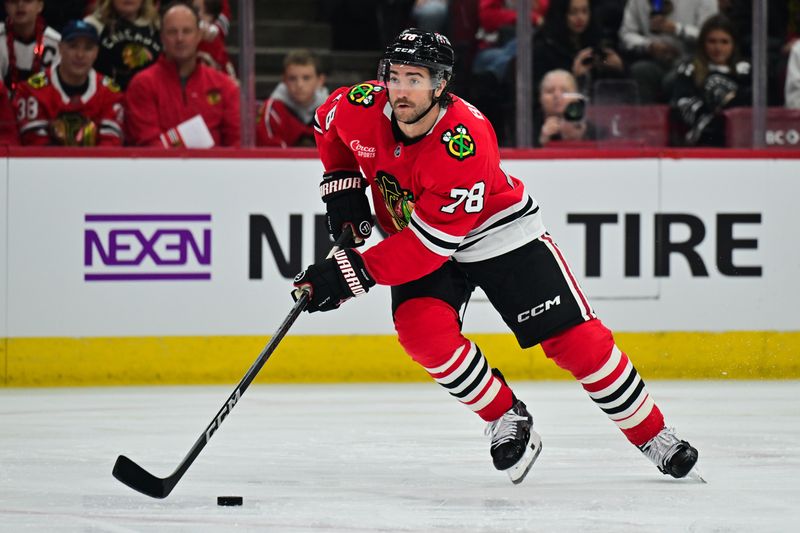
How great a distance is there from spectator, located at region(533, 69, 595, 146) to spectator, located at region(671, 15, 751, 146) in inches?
14.9

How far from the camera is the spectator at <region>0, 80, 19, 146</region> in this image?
513cm

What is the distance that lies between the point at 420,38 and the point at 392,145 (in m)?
0.25

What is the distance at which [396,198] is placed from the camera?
331 cm

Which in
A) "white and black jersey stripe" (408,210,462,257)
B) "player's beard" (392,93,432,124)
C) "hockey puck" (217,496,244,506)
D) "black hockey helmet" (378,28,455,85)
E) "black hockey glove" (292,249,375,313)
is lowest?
"hockey puck" (217,496,244,506)

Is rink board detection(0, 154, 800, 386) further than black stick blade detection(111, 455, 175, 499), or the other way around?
rink board detection(0, 154, 800, 386)

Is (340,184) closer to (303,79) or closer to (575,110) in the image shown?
(303,79)

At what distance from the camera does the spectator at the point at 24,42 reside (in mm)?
5098

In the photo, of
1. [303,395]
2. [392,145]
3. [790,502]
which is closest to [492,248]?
[392,145]

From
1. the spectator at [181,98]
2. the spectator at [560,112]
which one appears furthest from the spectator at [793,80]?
the spectator at [181,98]

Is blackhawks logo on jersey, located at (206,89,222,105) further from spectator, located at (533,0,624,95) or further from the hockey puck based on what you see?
the hockey puck

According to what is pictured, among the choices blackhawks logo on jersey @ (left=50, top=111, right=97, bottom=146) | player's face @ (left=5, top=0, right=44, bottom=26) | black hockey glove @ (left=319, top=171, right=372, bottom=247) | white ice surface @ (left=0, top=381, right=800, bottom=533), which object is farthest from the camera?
blackhawks logo on jersey @ (left=50, top=111, right=97, bottom=146)

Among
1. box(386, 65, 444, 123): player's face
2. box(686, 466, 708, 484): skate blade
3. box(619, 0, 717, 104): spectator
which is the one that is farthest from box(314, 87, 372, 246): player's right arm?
box(619, 0, 717, 104): spectator

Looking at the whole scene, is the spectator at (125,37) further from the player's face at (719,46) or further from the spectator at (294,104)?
the player's face at (719,46)

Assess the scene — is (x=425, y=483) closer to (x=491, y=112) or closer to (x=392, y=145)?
(x=392, y=145)
